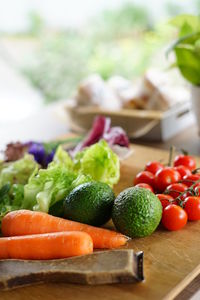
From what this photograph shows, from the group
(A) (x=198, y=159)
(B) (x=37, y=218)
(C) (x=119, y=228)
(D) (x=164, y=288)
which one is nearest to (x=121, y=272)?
(D) (x=164, y=288)

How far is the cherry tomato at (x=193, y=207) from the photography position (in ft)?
Answer: 5.87

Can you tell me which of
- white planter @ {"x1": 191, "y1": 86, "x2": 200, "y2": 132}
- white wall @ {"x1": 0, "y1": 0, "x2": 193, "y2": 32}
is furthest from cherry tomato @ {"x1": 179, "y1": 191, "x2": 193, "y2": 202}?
white wall @ {"x1": 0, "y1": 0, "x2": 193, "y2": 32}

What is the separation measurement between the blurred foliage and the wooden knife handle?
734 centimetres

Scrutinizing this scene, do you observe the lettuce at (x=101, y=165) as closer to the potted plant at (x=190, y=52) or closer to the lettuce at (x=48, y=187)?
the lettuce at (x=48, y=187)

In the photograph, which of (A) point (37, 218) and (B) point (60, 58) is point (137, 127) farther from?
(B) point (60, 58)

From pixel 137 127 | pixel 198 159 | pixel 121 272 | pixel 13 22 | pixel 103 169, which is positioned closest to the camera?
pixel 121 272

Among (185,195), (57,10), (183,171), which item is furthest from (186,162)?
(57,10)

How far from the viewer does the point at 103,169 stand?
2088 millimetres

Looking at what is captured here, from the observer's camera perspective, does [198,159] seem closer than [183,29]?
Yes

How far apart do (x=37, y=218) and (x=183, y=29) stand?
1306 mm

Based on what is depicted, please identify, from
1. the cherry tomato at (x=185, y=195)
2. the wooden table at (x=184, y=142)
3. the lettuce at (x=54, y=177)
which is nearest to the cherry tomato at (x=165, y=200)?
the cherry tomato at (x=185, y=195)

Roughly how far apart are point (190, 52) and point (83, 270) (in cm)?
139

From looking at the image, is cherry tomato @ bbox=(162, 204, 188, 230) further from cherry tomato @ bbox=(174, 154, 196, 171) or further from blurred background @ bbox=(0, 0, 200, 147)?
blurred background @ bbox=(0, 0, 200, 147)

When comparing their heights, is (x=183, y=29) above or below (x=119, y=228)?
above
